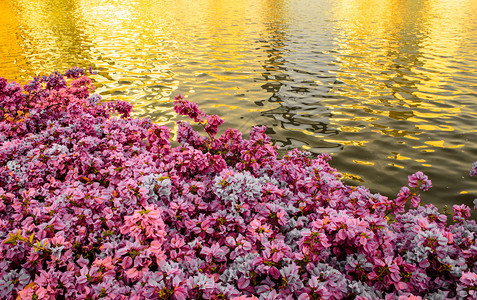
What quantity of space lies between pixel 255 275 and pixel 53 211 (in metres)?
2.55

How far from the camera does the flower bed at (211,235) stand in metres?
2.81

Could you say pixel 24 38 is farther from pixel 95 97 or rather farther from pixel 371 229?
pixel 371 229

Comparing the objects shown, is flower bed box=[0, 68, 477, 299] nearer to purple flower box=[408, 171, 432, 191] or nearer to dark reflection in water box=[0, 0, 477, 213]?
purple flower box=[408, 171, 432, 191]

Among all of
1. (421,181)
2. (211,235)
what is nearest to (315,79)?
(421,181)

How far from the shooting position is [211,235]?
353 centimetres

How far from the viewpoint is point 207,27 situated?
28484 millimetres

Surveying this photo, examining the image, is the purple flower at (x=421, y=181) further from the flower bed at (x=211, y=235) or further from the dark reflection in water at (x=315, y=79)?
the dark reflection in water at (x=315, y=79)

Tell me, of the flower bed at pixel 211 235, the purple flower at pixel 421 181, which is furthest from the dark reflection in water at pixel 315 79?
the flower bed at pixel 211 235

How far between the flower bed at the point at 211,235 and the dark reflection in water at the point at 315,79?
11.1 feet

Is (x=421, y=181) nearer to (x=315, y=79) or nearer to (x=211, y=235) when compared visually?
(x=211, y=235)

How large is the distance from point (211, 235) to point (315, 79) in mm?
12289

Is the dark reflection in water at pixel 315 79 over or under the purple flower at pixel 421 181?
under

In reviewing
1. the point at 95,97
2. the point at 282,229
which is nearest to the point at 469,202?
the point at 282,229

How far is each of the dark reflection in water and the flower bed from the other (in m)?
3.38
